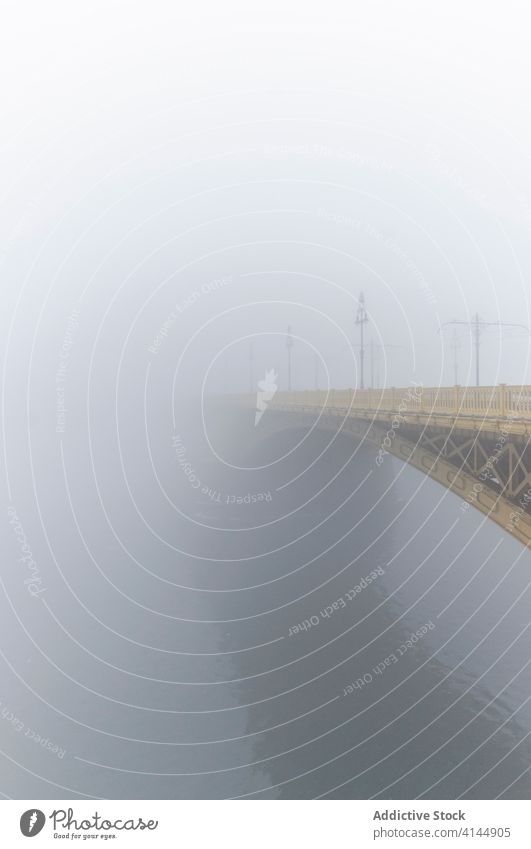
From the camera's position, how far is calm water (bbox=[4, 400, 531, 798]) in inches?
768

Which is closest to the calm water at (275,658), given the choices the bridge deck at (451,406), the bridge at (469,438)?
the bridge at (469,438)

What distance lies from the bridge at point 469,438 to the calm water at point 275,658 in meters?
8.52

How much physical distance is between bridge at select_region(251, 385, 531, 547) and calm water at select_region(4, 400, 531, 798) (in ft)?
27.9

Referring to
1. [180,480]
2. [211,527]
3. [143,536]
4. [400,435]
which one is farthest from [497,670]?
[180,480]

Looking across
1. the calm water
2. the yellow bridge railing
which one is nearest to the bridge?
the yellow bridge railing

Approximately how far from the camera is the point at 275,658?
89.8 ft

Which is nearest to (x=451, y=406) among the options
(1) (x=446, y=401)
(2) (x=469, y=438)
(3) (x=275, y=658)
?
(1) (x=446, y=401)

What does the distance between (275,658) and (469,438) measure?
46.8 feet

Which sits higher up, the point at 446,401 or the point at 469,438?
the point at 446,401

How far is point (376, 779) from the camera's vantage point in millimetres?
19141

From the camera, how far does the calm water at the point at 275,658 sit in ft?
64.0

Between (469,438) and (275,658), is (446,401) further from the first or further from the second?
(275,658)

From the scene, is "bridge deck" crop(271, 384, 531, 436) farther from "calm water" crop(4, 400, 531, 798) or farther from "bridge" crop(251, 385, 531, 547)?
"calm water" crop(4, 400, 531, 798)

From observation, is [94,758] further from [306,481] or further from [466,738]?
[306,481]
